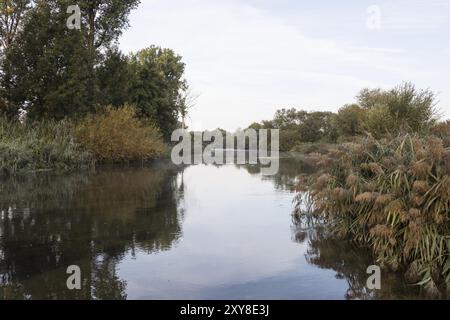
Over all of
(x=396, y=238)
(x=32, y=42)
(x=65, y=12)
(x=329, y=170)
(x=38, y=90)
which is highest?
(x=65, y=12)

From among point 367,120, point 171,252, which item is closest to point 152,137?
point 367,120

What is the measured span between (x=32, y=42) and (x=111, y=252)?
20.7 meters

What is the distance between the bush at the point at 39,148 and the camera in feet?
Answer: 63.8

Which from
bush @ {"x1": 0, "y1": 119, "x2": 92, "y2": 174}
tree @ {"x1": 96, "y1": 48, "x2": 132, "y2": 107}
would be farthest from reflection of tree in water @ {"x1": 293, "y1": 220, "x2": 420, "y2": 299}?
tree @ {"x1": 96, "y1": 48, "x2": 132, "y2": 107}

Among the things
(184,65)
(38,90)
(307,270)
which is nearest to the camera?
(307,270)

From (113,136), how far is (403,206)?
22096mm

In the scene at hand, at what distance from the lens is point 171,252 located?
23.4 feet

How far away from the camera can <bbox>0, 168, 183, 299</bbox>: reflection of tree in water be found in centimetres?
553

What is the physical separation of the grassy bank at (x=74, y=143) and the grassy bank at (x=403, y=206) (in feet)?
50.1

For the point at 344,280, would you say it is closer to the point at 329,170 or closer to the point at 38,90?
the point at 329,170

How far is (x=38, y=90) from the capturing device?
24.4 meters

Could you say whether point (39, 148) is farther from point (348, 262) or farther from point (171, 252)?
point (348, 262)

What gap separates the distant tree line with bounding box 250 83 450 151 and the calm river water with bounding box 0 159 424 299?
2861 millimetres
